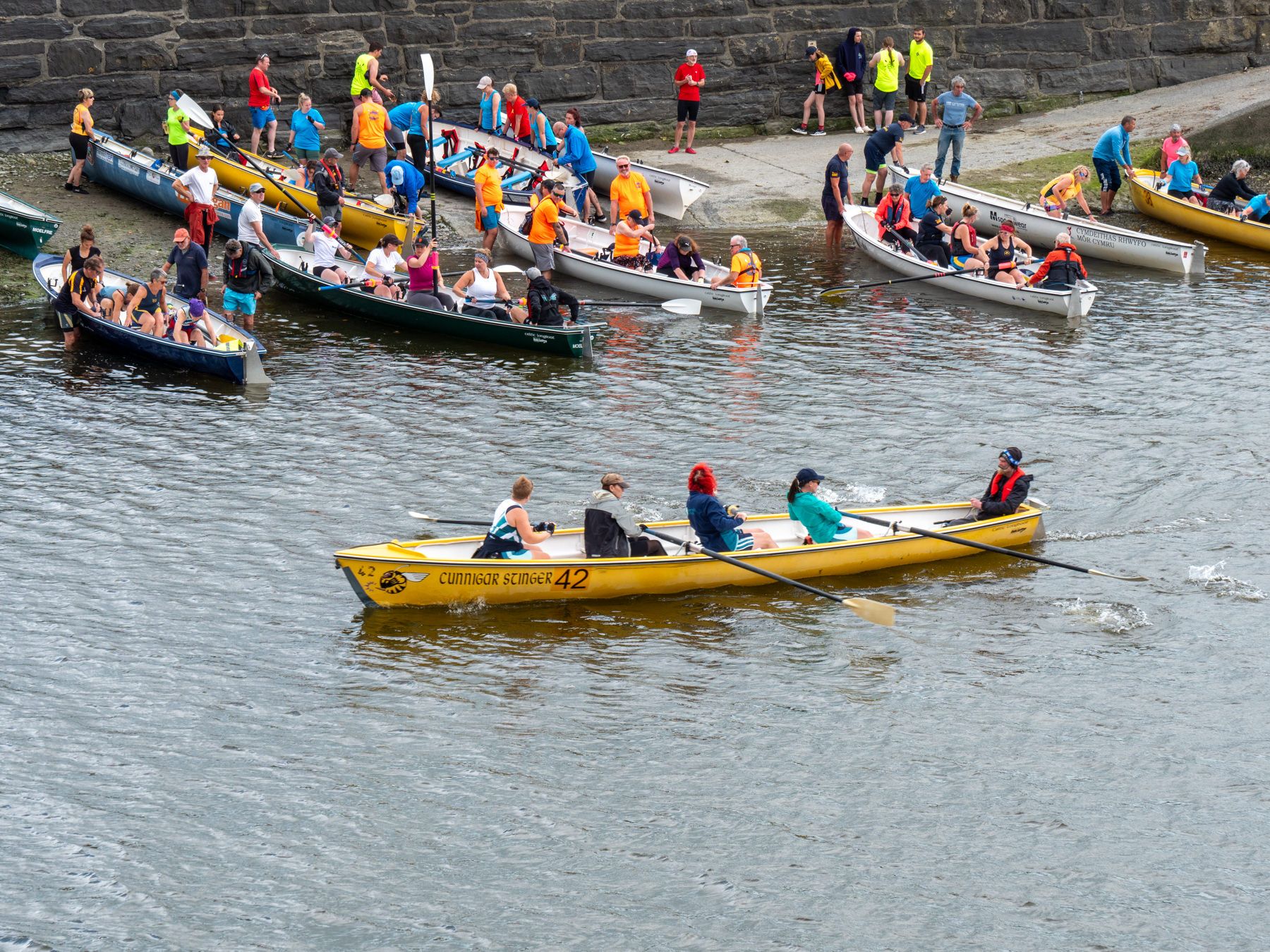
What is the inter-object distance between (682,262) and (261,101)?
8.53m

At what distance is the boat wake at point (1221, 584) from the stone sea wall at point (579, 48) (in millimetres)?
18799

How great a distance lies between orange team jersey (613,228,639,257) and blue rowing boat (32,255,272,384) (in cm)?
608

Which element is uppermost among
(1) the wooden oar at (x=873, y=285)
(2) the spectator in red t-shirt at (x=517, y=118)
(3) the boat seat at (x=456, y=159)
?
(2) the spectator in red t-shirt at (x=517, y=118)

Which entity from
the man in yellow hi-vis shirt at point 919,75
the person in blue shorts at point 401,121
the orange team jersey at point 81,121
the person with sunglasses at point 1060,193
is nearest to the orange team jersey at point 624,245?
the person in blue shorts at point 401,121

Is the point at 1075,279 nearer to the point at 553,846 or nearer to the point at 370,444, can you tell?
the point at 370,444

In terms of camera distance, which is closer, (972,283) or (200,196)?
(200,196)

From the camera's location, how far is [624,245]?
25.0m

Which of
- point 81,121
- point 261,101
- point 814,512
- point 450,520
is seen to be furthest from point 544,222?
point 814,512

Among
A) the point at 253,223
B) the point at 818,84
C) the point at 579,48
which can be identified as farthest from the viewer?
the point at 818,84

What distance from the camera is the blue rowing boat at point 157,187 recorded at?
25.0 meters

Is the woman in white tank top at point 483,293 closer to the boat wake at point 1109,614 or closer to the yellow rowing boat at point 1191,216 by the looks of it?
the boat wake at point 1109,614

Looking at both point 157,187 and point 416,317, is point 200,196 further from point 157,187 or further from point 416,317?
point 416,317

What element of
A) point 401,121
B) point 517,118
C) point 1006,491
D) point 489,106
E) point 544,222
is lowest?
point 1006,491

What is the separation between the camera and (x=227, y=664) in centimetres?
1325
